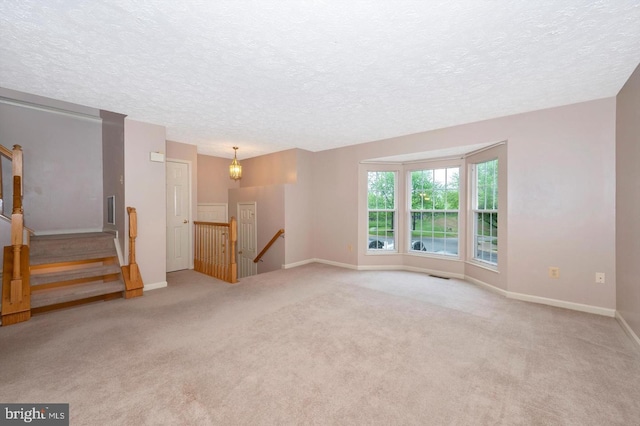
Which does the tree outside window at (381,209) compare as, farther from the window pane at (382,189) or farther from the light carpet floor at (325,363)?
the light carpet floor at (325,363)

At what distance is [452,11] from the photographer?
1740mm

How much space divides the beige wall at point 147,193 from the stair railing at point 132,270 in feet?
0.58

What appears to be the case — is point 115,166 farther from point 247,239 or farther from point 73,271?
point 247,239

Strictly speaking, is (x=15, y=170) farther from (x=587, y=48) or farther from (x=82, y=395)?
(x=587, y=48)

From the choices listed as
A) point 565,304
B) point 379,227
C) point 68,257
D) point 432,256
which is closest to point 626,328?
point 565,304

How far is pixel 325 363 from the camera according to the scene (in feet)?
7.06

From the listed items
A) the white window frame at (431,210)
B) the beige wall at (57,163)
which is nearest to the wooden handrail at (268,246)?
the white window frame at (431,210)

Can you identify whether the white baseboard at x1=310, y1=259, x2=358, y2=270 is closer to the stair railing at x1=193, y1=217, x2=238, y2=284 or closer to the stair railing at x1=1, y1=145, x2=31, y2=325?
the stair railing at x1=193, y1=217, x2=238, y2=284

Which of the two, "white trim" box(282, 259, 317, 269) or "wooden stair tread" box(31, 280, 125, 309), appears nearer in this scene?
"wooden stair tread" box(31, 280, 125, 309)

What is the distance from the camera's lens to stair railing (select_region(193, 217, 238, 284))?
4449 mm

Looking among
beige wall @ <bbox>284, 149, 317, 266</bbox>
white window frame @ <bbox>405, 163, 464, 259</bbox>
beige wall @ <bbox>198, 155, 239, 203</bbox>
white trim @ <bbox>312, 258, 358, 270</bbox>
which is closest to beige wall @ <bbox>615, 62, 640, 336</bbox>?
white window frame @ <bbox>405, 163, 464, 259</bbox>

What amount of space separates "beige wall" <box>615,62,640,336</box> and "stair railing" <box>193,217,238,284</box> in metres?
4.92

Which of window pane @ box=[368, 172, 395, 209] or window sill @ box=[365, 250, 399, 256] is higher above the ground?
window pane @ box=[368, 172, 395, 209]

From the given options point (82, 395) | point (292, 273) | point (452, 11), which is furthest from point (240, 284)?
point (452, 11)
